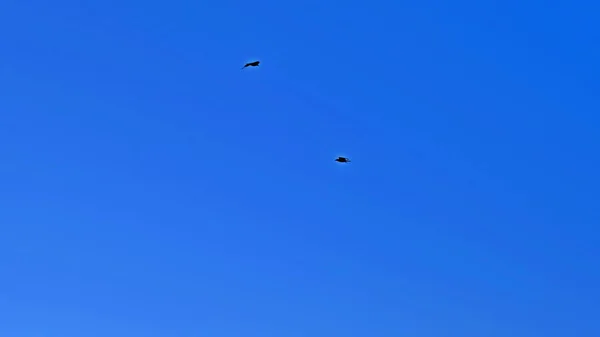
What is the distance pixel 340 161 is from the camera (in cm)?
7194

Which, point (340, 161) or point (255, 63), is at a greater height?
point (255, 63)

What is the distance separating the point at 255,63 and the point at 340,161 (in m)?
28.2

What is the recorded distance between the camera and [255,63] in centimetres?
7475
